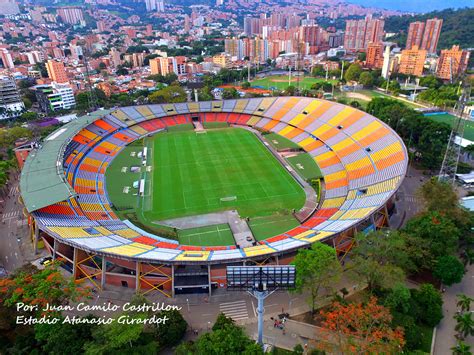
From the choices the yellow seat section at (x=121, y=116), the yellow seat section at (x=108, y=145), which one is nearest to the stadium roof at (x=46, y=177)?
the yellow seat section at (x=108, y=145)

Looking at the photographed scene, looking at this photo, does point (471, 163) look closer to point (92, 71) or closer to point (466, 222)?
point (466, 222)

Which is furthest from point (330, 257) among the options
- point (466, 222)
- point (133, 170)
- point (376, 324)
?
point (133, 170)

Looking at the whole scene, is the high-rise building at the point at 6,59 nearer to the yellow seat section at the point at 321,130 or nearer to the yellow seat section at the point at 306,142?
the yellow seat section at the point at 306,142

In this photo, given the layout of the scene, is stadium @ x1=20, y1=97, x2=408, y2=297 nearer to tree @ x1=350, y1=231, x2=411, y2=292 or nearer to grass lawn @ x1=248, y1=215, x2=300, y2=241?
grass lawn @ x1=248, y1=215, x2=300, y2=241

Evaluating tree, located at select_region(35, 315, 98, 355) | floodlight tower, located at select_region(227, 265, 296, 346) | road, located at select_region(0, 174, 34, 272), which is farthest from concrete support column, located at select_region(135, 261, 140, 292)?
road, located at select_region(0, 174, 34, 272)

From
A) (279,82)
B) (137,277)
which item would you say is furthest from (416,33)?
(137,277)

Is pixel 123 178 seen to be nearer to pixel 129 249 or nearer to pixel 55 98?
pixel 129 249
